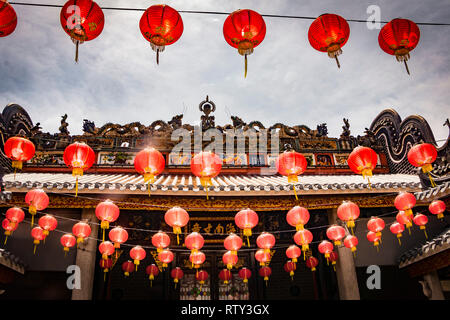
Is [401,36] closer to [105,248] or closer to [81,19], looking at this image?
[81,19]

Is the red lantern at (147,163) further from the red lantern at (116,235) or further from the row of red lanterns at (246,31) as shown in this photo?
the red lantern at (116,235)

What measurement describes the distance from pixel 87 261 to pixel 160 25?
5.59 meters

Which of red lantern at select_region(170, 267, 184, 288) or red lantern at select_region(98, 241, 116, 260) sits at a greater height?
red lantern at select_region(98, 241, 116, 260)

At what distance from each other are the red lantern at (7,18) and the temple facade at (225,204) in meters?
3.83

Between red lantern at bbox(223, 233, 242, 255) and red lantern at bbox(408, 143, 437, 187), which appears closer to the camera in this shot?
red lantern at bbox(408, 143, 437, 187)

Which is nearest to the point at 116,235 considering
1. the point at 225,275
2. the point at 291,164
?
the point at 225,275

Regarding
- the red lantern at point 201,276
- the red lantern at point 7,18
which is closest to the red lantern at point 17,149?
the red lantern at point 7,18

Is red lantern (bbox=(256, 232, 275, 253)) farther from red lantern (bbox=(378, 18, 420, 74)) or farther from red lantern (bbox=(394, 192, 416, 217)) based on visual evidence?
red lantern (bbox=(378, 18, 420, 74))

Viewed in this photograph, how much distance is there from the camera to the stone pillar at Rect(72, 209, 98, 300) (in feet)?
20.7

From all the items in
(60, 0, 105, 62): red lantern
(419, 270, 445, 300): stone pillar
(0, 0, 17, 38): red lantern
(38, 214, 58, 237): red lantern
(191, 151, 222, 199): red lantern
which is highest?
(60, 0, 105, 62): red lantern

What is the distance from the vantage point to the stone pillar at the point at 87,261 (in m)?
6.32

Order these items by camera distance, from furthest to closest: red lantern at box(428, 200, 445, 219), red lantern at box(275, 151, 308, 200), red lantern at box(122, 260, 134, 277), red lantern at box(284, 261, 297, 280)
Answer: red lantern at box(284, 261, 297, 280) → red lantern at box(122, 260, 134, 277) → red lantern at box(428, 200, 445, 219) → red lantern at box(275, 151, 308, 200)

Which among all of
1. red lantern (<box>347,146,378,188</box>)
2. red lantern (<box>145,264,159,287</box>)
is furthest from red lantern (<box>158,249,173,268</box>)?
red lantern (<box>347,146,378,188</box>)
